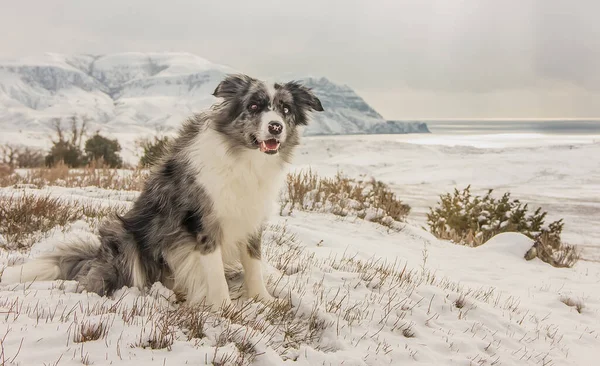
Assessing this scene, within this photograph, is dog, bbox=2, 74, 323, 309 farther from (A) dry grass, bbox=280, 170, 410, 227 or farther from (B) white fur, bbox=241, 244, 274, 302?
(A) dry grass, bbox=280, 170, 410, 227

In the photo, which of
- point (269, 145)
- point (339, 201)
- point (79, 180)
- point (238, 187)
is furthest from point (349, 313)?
point (79, 180)

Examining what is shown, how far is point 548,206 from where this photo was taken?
20.8 m

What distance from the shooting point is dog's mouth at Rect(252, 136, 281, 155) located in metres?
3.88

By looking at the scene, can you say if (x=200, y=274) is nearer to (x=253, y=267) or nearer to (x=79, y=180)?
(x=253, y=267)

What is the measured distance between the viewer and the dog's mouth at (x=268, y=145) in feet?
12.7

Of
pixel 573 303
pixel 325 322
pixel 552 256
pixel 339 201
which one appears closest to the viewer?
pixel 325 322

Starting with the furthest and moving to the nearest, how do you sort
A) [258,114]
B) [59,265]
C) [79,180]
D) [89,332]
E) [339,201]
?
1. [79,180]
2. [339,201]
3. [59,265]
4. [258,114]
5. [89,332]

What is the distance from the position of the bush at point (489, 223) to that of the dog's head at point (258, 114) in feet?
26.3

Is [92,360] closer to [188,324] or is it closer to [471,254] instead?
[188,324]

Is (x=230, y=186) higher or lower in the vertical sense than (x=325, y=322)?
higher

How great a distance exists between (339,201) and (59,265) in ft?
25.9

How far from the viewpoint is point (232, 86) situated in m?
4.23

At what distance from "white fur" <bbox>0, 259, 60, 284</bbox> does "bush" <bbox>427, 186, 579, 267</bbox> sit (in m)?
9.22

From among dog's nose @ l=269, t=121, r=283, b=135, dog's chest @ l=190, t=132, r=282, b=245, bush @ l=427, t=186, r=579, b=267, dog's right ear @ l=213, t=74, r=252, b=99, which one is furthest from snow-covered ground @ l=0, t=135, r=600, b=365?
dog's right ear @ l=213, t=74, r=252, b=99
